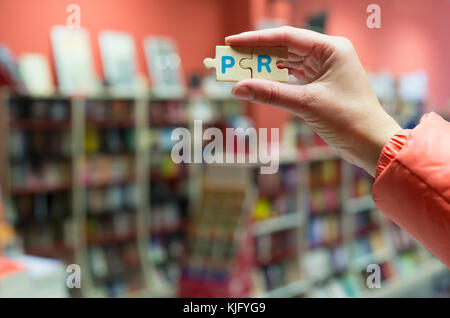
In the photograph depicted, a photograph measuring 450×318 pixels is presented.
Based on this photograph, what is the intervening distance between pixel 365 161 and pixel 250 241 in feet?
9.39

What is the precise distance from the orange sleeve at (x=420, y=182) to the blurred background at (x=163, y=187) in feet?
7.76

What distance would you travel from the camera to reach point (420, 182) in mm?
712

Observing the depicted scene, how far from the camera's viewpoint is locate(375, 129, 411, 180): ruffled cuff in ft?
2.43

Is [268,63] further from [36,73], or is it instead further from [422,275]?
[422,275]

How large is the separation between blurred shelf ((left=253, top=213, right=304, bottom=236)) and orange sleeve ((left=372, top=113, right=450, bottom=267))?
310 cm

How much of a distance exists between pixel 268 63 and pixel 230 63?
61 millimetres

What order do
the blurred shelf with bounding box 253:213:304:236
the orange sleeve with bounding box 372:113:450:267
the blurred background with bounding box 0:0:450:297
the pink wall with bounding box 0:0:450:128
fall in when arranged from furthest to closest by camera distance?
the blurred shelf with bounding box 253:213:304:236, the blurred background with bounding box 0:0:450:297, the pink wall with bounding box 0:0:450:128, the orange sleeve with bounding box 372:113:450:267

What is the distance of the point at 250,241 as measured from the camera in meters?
3.61

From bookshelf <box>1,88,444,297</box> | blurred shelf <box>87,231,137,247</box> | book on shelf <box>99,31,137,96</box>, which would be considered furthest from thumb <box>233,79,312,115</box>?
blurred shelf <box>87,231,137,247</box>

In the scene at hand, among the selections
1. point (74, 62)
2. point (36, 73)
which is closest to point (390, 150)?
point (36, 73)

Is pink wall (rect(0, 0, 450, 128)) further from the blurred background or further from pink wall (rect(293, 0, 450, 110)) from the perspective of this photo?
the blurred background

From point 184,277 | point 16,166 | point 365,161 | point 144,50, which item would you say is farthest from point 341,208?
point 365,161

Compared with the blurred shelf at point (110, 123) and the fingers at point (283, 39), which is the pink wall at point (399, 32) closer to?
the fingers at point (283, 39)

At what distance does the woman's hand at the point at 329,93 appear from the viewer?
73cm
